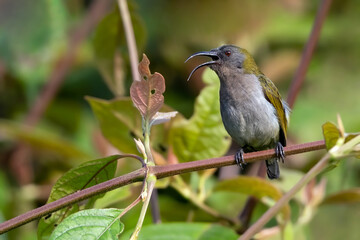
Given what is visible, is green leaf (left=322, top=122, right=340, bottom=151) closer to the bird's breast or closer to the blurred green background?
the bird's breast

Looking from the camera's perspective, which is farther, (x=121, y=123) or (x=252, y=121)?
(x=252, y=121)

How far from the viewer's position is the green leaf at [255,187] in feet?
6.54

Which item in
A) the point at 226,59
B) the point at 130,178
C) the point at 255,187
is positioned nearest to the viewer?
the point at 130,178

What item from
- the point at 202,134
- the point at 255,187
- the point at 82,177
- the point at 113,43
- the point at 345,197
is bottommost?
the point at 345,197

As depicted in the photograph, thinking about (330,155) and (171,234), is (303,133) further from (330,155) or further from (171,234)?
(330,155)

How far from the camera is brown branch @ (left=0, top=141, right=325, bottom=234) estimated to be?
4.10ft

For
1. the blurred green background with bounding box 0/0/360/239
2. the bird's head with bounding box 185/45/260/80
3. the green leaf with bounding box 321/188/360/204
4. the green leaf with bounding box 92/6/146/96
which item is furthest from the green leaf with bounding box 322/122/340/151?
the blurred green background with bounding box 0/0/360/239

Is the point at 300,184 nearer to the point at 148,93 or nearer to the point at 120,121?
the point at 148,93

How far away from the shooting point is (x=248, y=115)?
2562 millimetres

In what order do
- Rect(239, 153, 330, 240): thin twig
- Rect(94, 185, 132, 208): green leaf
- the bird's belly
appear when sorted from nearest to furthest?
Rect(239, 153, 330, 240): thin twig → Rect(94, 185, 132, 208): green leaf → the bird's belly

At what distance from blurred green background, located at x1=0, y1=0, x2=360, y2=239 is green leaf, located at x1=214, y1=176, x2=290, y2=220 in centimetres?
142

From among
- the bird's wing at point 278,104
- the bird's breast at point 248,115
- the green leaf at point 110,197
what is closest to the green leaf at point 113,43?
the bird's breast at point 248,115

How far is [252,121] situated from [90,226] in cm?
130

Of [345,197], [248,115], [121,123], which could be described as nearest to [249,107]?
[248,115]
